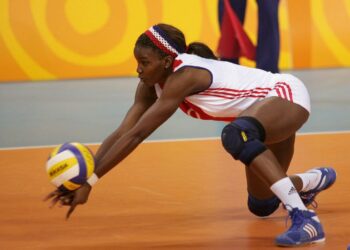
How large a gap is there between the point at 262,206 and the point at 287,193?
2.05ft

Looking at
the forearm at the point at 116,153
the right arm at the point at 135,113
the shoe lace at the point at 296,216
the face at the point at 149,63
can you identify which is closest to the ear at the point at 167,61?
the face at the point at 149,63

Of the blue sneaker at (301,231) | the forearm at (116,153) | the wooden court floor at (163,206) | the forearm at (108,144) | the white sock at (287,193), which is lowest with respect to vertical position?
the wooden court floor at (163,206)

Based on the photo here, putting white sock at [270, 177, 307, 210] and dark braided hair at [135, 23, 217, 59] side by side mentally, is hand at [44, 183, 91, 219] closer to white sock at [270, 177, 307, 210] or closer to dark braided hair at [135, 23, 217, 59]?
dark braided hair at [135, 23, 217, 59]

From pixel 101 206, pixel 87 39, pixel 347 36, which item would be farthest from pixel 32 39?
pixel 101 206

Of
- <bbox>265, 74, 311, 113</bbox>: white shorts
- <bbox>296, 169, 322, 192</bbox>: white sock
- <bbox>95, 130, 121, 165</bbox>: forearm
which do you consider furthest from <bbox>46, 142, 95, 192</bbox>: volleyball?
<bbox>296, 169, 322, 192</bbox>: white sock

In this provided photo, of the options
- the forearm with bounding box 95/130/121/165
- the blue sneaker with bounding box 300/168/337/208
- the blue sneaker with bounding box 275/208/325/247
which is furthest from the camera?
the blue sneaker with bounding box 300/168/337/208

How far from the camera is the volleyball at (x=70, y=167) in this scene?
4.43 metres

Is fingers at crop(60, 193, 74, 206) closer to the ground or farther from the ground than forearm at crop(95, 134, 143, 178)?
closer to the ground

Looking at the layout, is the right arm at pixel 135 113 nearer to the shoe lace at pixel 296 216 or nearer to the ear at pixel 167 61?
the ear at pixel 167 61

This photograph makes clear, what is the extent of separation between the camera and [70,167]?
4.43m

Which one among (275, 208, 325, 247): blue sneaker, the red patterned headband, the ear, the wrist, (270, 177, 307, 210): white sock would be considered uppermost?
the red patterned headband

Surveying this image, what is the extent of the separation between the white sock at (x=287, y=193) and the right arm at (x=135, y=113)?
0.85 metres

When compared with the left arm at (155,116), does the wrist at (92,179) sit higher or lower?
lower

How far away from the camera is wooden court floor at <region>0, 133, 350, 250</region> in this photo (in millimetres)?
4836
